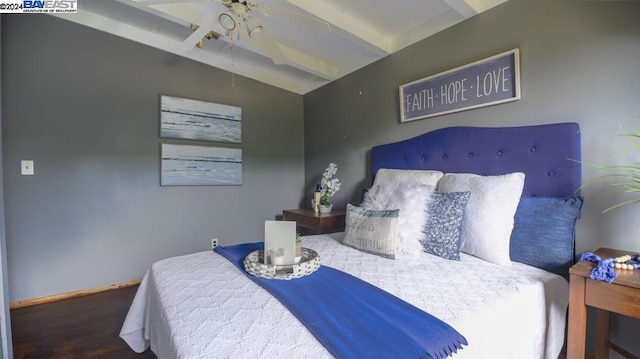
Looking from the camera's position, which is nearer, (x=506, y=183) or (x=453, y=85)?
(x=506, y=183)

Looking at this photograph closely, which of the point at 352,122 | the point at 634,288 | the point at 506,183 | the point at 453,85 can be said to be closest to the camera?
the point at 634,288

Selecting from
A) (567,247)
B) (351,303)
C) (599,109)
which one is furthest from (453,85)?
(351,303)

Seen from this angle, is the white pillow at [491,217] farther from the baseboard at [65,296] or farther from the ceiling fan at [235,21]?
the baseboard at [65,296]

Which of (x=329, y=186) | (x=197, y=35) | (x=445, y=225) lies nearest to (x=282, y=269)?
(x=445, y=225)

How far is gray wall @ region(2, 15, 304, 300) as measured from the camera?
7.56 feet

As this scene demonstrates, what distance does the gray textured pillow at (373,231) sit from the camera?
5.20ft

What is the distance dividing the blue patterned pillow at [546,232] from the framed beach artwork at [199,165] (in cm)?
281

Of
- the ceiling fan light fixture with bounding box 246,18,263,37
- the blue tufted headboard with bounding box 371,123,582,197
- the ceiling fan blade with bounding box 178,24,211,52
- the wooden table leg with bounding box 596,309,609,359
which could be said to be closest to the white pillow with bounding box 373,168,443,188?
the blue tufted headboard with bounding box 371,123,582,197

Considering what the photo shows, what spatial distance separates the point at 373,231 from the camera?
1654 mm

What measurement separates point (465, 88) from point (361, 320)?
6.23ft

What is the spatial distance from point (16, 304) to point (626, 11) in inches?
181

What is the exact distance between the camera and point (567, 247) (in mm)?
1442

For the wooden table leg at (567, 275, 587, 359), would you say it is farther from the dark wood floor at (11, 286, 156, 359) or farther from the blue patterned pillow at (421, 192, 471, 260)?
the dark wood floor at (11, 286, 156, 359)

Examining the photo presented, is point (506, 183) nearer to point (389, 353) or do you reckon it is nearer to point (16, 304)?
point (389, 353)
